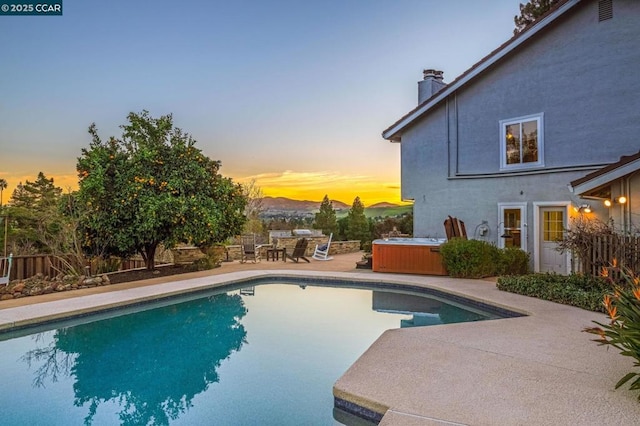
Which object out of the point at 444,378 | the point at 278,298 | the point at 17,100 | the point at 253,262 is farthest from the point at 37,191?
the point at 444,378

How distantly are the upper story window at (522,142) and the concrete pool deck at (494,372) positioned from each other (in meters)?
5.38

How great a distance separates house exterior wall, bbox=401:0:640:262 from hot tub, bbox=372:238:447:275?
167 centimetres

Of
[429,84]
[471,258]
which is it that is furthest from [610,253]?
[429,84]

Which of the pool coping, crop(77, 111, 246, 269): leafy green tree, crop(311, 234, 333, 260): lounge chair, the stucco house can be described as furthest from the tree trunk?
the stucco house

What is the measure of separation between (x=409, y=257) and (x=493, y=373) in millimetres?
8272

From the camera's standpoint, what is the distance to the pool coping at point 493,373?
3900 mm

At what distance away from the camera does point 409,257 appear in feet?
43.1

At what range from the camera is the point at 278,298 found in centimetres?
1115

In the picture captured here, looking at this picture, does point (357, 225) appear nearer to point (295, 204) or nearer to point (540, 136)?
point (295, 204)

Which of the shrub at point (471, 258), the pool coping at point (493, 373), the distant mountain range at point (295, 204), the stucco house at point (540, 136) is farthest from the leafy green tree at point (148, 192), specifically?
the distant mountain range at point (295, 204)

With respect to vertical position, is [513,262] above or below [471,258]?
below

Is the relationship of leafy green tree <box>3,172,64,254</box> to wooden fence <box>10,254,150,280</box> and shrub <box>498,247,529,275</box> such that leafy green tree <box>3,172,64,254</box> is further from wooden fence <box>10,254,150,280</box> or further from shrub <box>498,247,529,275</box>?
shrub <box>498,247,529,275</box>

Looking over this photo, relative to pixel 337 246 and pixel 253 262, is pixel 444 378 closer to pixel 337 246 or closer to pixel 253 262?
pixel 253 262

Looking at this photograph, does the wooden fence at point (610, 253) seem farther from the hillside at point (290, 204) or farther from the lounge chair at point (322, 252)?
the hillside at point (290, 204)
